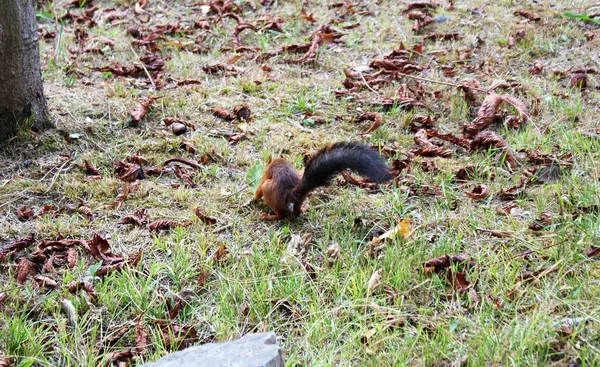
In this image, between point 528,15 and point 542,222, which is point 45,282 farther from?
point 528,15

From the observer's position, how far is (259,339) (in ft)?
7.18

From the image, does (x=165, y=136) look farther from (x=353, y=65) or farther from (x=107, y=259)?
(x=353, y=65)

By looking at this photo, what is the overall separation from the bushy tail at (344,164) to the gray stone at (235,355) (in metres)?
1.18

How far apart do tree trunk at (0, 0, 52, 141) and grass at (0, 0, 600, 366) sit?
13 centimetres

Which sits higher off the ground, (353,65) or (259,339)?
(259,339)

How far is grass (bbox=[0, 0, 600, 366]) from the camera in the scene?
264cm

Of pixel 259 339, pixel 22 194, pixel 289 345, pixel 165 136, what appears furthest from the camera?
pixel 165 136

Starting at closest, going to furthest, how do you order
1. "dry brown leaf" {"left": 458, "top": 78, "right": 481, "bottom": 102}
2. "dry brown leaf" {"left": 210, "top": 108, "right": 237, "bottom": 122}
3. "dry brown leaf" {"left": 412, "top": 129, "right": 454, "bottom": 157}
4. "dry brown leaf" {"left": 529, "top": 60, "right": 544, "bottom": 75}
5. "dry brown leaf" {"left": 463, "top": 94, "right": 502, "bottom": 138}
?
1. "dry brown leaf" {"left": 412, "top": 129, "right": 454, "bottom": 157}
2. "dry brown leaf" {"left": 463, "top": 94, "right": 502, "bottom": 138}
3. "dry brown leaf" {"left": 210, "top": 108, "right": 237, "bottom": 122}
4. "dry brown leaf" {"left": 458, "top": 78, "right": 481, "bottom": 102}
5. "dry brown leaf" {"left": 529, "top": 60, "right": 544, "bottom": 75}

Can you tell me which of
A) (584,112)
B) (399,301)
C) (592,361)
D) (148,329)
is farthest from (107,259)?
(584,112)

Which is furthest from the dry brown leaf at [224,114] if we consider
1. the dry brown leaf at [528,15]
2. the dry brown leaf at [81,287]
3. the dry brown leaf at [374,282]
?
the dry brown leaf at [528,15]

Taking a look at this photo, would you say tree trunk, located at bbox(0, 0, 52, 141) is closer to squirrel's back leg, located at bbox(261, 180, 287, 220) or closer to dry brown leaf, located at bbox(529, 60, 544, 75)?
squirrel's back leg, located at bbox(261, 180, 287, 220)

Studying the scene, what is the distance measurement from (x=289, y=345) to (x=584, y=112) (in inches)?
119

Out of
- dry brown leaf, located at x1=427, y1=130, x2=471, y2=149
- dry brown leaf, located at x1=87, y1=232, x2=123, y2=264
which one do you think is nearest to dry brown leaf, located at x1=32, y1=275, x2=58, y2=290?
dry brown leaf, located at x1=87, y1=232, x2=123, y2=264

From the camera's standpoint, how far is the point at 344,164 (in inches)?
125
